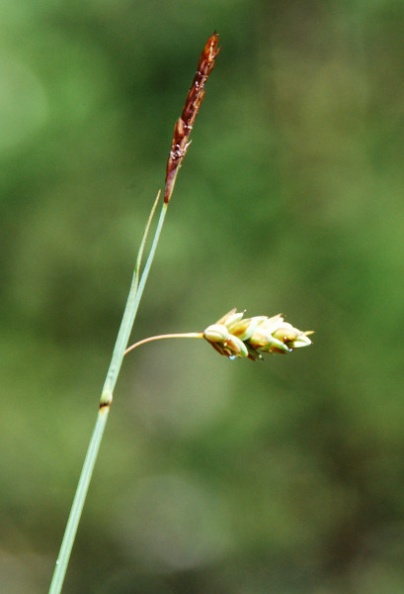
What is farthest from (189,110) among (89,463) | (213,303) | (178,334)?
(213,303)

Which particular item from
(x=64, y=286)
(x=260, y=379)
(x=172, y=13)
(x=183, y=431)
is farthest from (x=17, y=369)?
(x=172, y=13)

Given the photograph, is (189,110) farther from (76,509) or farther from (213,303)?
(213,303)

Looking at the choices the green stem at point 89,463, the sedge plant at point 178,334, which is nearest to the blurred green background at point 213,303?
the sedge plant at point 178,334

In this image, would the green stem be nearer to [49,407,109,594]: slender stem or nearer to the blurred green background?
[49,407,109,594]: slender stem

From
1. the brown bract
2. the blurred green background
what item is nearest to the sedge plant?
the brown bract

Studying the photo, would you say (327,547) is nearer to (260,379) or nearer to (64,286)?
(260,379)
